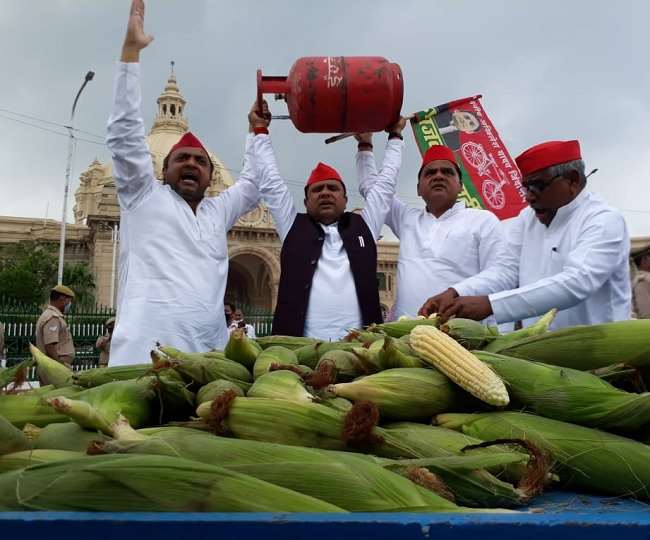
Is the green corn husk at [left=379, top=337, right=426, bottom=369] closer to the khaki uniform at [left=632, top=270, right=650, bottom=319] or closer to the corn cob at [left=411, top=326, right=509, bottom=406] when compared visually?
the corn cob at [left=411, top=326, right=509, bottom=406]

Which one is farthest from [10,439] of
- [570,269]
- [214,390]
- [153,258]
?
[570,269]

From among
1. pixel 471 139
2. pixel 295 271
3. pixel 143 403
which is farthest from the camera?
pixel 471 139

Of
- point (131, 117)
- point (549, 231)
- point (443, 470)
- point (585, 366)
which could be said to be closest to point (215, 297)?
point (131, 117)

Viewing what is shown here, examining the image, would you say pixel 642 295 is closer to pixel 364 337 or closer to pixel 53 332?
pixel 364 337

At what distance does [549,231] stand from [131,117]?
104 inches

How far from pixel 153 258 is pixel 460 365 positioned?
2.68m

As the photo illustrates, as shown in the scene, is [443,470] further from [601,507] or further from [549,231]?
[549,231]

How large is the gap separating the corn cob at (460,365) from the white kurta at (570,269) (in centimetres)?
138

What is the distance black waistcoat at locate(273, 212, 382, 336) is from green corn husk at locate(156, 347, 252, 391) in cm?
238

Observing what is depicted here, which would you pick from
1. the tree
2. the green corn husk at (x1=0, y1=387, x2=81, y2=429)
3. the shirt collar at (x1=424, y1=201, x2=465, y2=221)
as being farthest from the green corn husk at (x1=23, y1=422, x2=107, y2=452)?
the tree

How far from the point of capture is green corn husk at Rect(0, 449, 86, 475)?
1.28m

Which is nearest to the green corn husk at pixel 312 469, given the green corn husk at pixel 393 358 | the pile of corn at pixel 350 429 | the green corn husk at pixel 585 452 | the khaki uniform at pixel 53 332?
the pile of corn at pixel 350 429

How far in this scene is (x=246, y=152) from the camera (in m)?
4.69

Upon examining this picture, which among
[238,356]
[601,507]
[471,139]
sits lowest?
[601,507]
